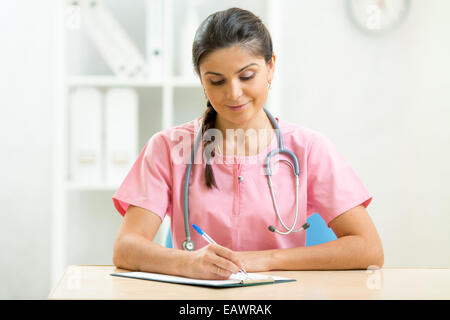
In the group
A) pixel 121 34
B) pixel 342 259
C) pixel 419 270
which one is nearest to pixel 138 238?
pixel 342 259

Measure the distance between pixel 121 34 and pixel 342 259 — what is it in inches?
57.1

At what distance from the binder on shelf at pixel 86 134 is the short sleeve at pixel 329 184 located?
3.50 feet

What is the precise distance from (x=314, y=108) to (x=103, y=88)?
992 mm

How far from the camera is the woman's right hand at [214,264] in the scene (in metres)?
0.97

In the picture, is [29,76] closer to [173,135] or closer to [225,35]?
[173,135]

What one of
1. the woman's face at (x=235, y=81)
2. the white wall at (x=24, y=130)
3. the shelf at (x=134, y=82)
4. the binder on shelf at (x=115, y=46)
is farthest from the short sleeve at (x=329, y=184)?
the white wall at (x=24, y=130)

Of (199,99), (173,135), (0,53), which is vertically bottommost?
(173,135)

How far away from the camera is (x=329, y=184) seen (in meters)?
1.32

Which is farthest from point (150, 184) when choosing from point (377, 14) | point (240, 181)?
point (377, 14)

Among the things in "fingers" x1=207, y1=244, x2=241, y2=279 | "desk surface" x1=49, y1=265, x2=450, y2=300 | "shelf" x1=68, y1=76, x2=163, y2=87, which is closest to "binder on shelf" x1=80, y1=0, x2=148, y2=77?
"shelf" x1=68, y1=76, x2=163, y2=87

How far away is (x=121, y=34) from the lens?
2.20 m

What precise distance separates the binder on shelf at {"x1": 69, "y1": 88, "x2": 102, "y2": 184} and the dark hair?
38.2 inches

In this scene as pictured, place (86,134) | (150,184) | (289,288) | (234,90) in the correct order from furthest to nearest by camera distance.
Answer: (86,134) < (150,184) < (234,90) < (289,288)

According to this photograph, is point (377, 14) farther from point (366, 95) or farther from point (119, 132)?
point (119, 132)
